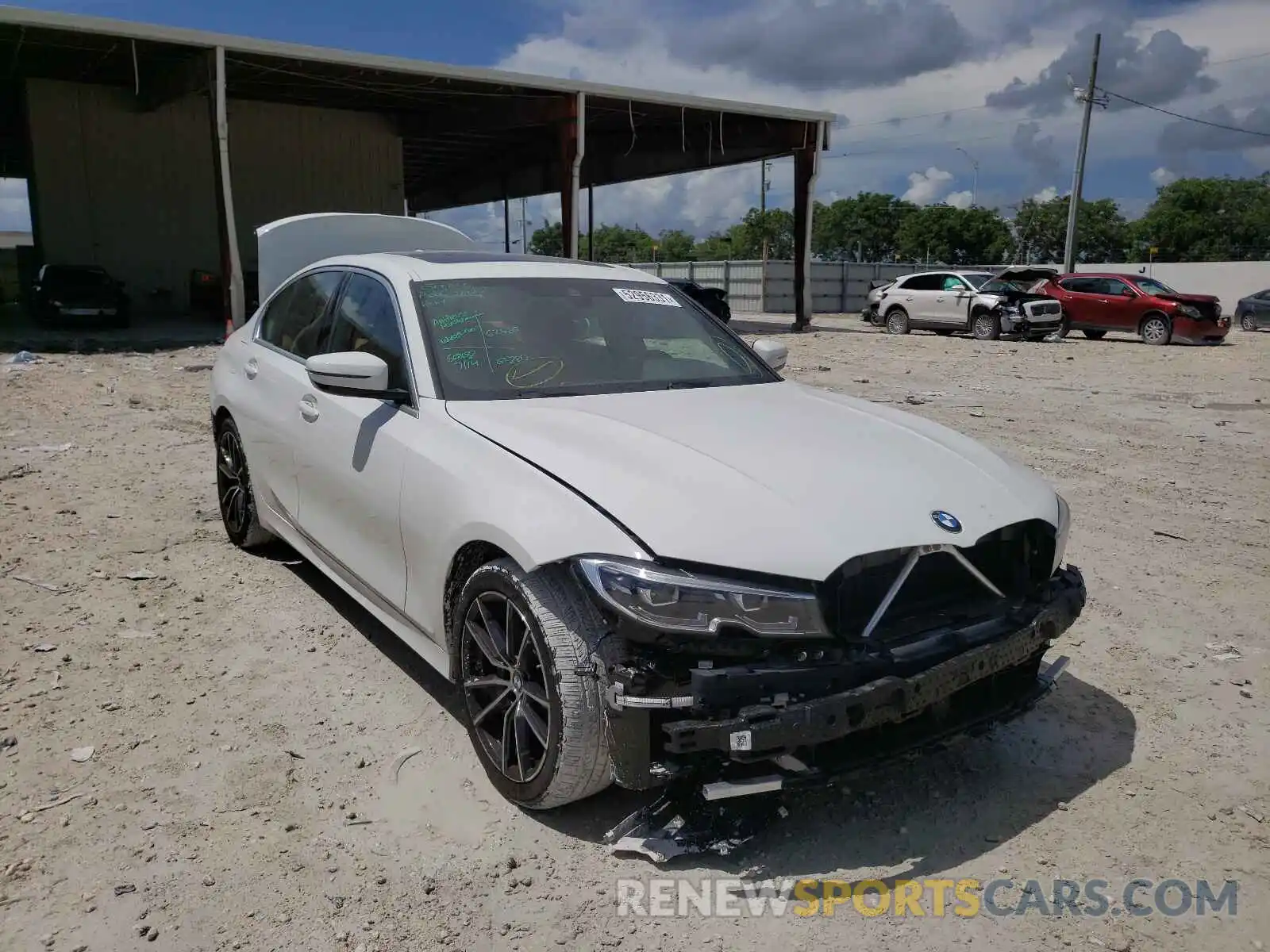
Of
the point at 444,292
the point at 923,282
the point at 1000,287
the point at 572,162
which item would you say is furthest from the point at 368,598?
the point at 923,282

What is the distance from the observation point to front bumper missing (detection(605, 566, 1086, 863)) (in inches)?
97.0

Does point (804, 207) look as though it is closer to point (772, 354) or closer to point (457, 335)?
point (772, 354)

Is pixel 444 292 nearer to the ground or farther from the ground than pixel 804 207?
nearer to the ground

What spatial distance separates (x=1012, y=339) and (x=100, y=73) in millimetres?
20888

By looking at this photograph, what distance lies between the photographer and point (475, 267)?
13.4 feet

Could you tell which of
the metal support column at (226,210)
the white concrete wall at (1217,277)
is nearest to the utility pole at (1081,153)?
the white concrete wall at (1217,277)

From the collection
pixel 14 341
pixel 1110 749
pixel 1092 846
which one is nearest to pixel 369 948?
pixel 1092 846

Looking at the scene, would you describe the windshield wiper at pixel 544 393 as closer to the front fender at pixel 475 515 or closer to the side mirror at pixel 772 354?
the front fender at pixel 475 515

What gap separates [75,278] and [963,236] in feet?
258

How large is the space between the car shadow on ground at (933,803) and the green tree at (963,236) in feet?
285

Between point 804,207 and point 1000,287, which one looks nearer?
point 1000,287

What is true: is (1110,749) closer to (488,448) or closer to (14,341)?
(488,448)

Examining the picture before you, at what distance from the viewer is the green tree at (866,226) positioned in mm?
96312

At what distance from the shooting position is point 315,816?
2998mm
